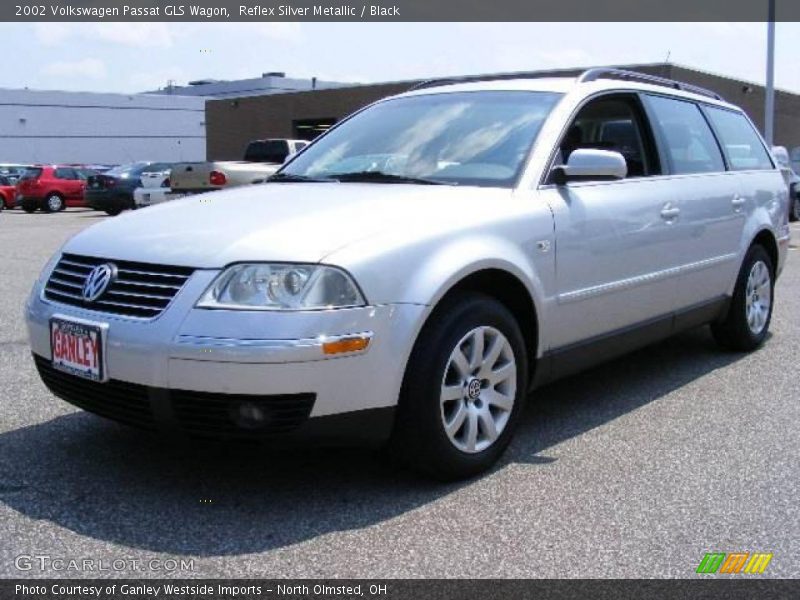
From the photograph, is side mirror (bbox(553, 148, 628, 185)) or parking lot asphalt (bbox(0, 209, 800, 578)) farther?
side mirror (bbox(553, 148, 628, 185))

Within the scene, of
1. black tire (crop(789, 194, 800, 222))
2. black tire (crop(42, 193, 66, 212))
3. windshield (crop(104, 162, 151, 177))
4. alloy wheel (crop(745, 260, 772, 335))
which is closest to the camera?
alloy wheel (crop(745, 260, 772, 335))

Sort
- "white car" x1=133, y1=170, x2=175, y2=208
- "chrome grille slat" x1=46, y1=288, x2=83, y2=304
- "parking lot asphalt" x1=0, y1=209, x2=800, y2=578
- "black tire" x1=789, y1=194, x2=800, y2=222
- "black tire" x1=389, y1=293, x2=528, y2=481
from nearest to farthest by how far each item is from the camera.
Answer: "parking lot asphalt" x1=0, y1=209, x2=800, y2=578 → "black tire" x1=389, y1=293, x2=528, y2=481 → "chrome grille slat" x1=46, y1=288, x2=83, y2=304 → "black tire" x1=789, y1=194, x2=800, y2=222 → "white car" x1=133, y1=170, x2=175, y2=208

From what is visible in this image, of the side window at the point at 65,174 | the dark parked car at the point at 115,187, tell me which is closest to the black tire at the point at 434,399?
the dark parked car at the point at 115,187

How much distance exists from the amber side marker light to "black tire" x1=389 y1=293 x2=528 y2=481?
10.5 inches

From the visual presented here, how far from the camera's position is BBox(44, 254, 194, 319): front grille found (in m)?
3.28

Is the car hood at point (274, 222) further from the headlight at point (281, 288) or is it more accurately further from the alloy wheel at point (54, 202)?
the alloy wheel at point (54, 202)

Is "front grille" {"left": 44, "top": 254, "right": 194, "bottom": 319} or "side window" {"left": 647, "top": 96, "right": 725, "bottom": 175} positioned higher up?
"side window" {"left": 647, "top": 96, "right": 725, "bottom": 175}

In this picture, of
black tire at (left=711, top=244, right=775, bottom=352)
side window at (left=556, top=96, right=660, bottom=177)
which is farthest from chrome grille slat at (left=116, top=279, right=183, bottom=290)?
black tire at (left=711, top=244, right=775, bottom=352)

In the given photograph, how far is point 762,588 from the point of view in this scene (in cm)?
283

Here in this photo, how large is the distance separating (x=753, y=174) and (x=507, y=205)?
2.96 m

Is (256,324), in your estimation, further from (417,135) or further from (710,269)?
(710,269)

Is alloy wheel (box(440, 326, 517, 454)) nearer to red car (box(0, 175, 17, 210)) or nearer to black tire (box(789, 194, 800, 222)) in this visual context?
black tire (box(789, 194, 800, 222))

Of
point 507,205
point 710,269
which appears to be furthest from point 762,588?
point 710,269

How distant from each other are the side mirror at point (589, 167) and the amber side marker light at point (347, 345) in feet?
4.79
